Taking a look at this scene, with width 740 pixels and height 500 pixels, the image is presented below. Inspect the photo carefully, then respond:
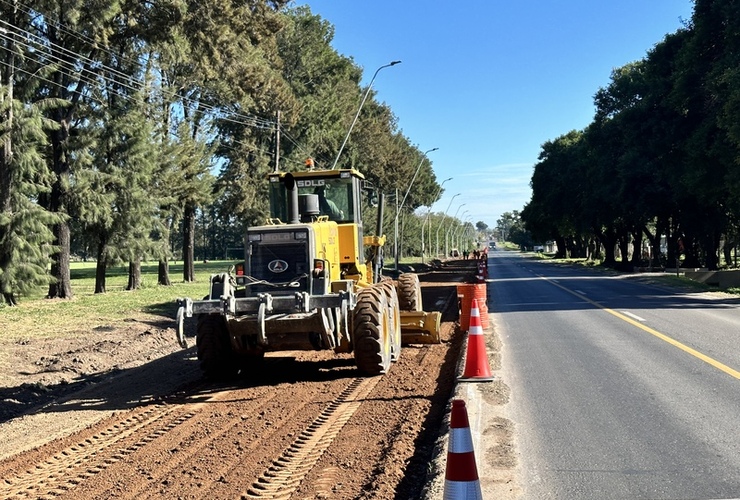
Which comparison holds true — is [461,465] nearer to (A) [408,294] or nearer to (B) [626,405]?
(B) [626,405]

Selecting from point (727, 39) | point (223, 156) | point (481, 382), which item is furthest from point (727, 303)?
point (223, 156)

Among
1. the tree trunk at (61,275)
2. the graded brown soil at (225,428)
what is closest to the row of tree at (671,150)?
the graded brown soil at (225,428)

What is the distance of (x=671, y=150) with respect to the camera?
32.7 metres

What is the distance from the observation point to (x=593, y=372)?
392 inches

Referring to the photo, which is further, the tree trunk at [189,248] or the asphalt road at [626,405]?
the tree trunk at [189,248]

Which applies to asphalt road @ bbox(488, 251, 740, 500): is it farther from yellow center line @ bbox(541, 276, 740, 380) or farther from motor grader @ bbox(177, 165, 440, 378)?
motor grader @ bbox(177, 165, 440, 378)

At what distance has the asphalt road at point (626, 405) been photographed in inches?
219

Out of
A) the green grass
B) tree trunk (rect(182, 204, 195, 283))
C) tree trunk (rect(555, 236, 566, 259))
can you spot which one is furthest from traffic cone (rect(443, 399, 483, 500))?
tree trunk (rect(555, 236, 566, 259))

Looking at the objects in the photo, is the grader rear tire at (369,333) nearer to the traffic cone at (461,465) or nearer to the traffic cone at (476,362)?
the traffic cone at (476,362)

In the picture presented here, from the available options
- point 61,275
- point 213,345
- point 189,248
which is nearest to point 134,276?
point 61,275

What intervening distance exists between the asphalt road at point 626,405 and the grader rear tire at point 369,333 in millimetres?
1827

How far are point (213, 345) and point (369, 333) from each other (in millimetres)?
2332

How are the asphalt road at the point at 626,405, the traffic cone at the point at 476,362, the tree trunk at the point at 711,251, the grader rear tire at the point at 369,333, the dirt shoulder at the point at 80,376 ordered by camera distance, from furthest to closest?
the tree trunk at the point at 711,251 → the grader rear tire at the point at 369,333 → the traffic cone at the point at 476,362 → the dirt shoulder at the point at 80,376 → the asphalt road at the point at 626,405

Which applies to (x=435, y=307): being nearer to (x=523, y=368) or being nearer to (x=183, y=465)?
(x=523, y=368)
